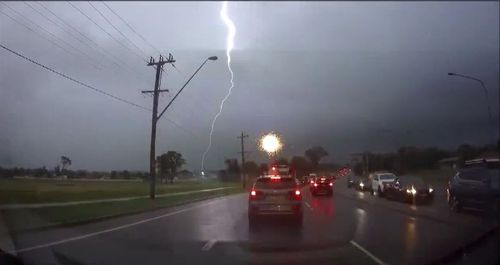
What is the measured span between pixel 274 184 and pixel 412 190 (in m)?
14.9

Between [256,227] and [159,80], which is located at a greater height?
[159,80]

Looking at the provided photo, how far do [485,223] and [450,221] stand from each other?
5.53 feet

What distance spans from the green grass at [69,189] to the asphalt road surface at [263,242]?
3698mm

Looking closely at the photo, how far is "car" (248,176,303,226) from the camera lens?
19359 mm

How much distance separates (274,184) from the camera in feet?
64.6

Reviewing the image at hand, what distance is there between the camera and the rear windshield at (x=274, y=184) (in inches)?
772

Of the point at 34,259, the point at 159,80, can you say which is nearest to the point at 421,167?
the point at 159,80

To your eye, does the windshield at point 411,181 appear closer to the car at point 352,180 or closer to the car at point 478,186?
the car at point 478,186

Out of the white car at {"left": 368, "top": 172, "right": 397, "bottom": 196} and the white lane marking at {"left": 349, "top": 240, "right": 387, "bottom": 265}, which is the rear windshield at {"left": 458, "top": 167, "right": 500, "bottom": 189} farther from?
the white car at {"left": 368, "top": 172, "right": 397, "bottom": 196}

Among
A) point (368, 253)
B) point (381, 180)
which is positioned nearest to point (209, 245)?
point (368, 253)

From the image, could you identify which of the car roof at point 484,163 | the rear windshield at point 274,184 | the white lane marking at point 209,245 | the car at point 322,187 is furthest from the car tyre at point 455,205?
the car at point 322,187

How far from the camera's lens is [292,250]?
12.4 metres

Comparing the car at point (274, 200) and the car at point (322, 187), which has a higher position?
the car at point (322, 187)

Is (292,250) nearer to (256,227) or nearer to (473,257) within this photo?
(473,257)
